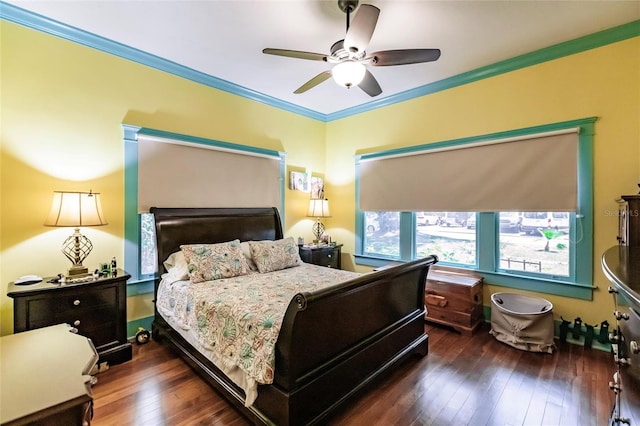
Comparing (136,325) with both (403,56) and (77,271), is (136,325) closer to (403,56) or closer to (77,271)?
(77,271)

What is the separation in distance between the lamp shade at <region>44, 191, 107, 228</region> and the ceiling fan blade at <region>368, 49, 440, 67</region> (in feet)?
8.52

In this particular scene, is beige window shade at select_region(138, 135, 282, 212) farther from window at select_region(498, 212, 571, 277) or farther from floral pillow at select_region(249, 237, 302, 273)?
window at select_region(498, 212, 571, 277)

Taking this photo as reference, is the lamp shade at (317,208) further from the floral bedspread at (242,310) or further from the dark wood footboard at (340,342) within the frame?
the dark wood footboard at (340,342)

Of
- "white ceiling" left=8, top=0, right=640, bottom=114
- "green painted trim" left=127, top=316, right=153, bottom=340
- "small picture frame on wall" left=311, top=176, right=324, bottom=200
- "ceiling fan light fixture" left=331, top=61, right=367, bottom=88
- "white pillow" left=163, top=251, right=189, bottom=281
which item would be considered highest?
"white ceiling" left=8, top=0, right=640, bottom=114

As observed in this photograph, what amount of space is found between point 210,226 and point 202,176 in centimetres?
61

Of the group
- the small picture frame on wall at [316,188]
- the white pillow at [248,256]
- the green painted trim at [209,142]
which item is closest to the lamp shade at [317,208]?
the small picture frame on wall at [316,188]

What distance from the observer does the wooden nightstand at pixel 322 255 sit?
4211 millimetres

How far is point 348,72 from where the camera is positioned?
7.22 ft

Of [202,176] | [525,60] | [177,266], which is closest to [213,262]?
[177,266]

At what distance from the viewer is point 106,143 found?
289cm

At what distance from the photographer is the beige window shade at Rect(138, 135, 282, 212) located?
3152 mm

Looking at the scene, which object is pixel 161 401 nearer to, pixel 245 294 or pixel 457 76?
pixel 245 294

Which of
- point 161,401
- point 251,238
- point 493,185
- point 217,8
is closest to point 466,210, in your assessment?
point 493,185

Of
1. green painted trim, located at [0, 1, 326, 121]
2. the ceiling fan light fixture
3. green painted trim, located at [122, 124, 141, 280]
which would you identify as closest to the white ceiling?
green painted trim, located at [0, 1, 326, 121]
